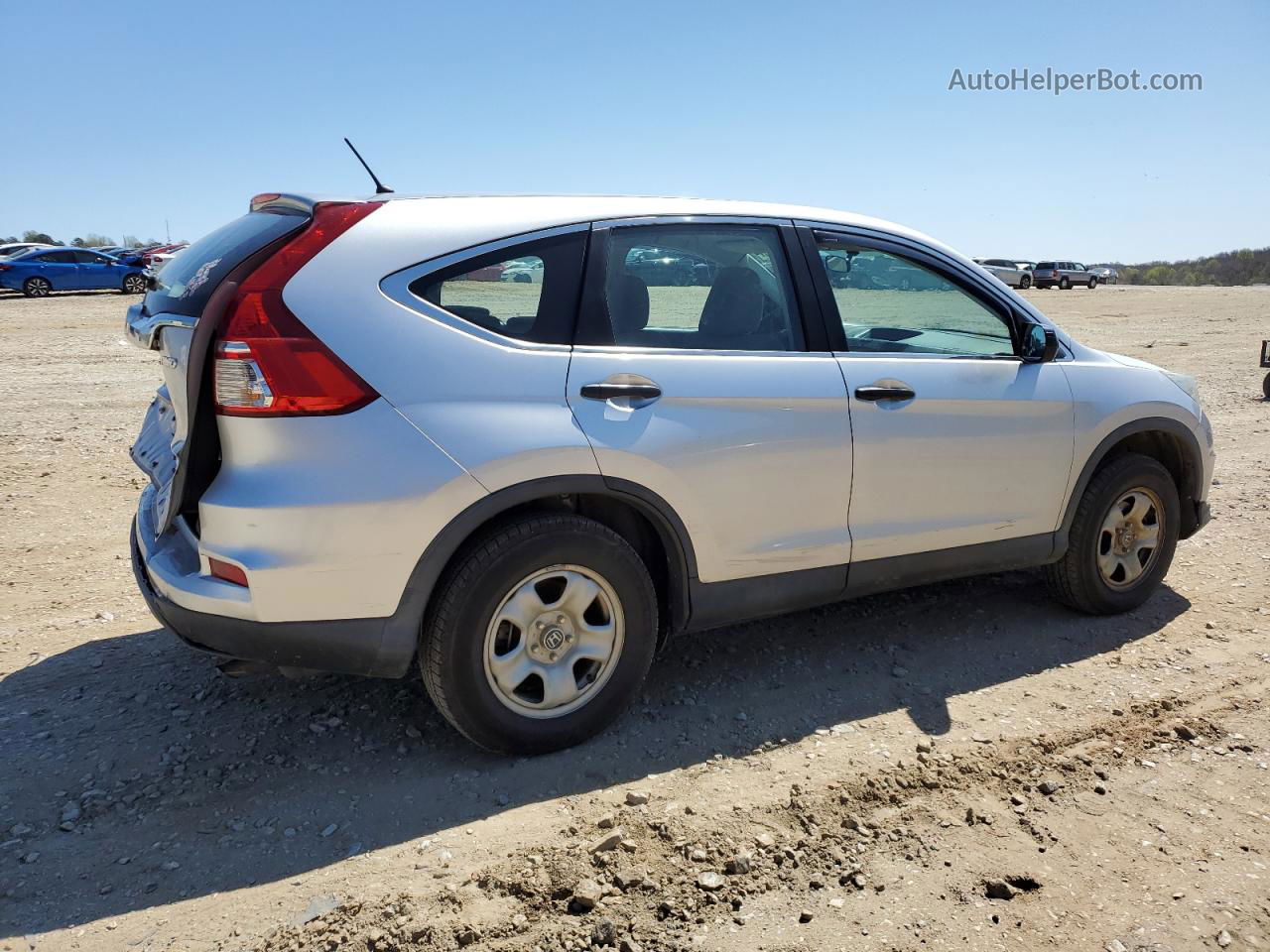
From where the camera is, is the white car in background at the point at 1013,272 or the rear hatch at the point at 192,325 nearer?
the rear hatch at the point at 192,325

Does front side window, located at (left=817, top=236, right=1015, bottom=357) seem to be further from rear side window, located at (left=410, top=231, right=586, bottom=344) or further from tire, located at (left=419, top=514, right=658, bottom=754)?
tire, located at (left=419, top=514, right=658, bottom=754)

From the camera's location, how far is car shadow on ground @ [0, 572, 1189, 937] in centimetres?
288

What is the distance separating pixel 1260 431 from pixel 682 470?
8.18 meters

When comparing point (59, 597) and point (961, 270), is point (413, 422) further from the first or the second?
point (59, 597)

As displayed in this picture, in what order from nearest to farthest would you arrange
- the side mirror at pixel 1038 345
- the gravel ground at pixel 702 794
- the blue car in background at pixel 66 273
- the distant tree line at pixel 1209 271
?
the gravel ground at pixel 702 794
the side mirror at pixel 1038 345
the blue car in background at pixel 66 273
the distant tree line at pixel 1209 271

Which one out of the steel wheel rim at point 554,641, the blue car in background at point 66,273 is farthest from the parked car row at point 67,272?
the steel wheel rim at point 554,641

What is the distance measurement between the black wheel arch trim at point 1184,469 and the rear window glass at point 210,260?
3446mm

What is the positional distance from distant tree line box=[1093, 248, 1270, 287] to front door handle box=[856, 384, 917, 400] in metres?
76.0

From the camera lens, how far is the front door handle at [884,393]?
12.4 ft

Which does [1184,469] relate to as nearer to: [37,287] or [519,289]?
[519,289]

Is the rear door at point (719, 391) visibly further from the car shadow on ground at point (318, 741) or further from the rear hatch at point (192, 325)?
the rear hatch at point (192, 325)

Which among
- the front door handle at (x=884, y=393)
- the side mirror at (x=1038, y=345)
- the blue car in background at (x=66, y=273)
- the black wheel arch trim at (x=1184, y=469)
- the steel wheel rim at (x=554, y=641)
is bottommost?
the steel wheel rim at (x=554, y=641)

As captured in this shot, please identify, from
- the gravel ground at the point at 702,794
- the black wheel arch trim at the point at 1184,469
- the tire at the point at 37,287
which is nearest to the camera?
the gravel ground at the point at 702,794

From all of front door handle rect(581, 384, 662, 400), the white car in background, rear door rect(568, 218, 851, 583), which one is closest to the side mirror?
rear door rect(568, 218, 851, 583)
